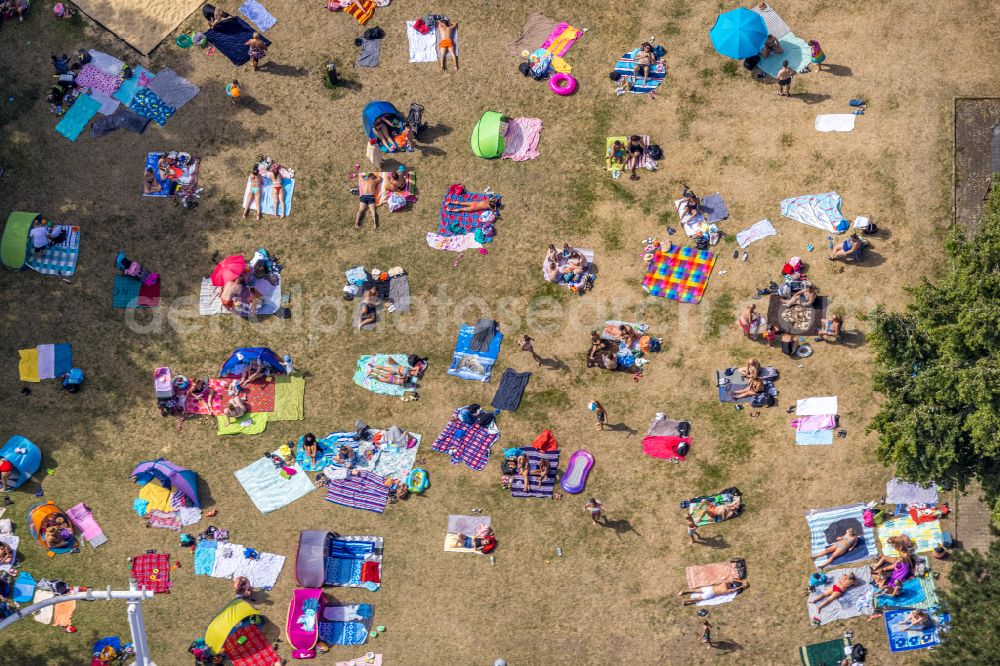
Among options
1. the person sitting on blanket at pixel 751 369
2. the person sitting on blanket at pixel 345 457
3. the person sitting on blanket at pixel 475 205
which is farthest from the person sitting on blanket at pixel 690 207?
the person sitting on blanket at pixel 345 457

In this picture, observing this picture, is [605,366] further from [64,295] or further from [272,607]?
[64,295]

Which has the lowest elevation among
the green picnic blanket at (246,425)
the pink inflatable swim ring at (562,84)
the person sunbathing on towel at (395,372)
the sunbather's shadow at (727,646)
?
the sunbather's shadow at (727,646)

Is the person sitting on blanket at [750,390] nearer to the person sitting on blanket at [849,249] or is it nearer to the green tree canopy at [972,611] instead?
the person sitting on blanket at [849,249]

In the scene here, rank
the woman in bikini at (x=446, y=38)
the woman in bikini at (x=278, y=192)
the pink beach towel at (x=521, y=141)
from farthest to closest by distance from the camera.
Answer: the woman in bikini at (x=446, y=38), the woman in bikini at (x=278, y=192), the pink beach towel at (x=521, y=141)

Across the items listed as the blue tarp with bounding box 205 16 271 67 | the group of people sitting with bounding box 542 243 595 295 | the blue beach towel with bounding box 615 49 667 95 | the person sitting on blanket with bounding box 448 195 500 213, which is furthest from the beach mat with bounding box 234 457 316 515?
the blue beach towel with bounding box 615 49 667 95

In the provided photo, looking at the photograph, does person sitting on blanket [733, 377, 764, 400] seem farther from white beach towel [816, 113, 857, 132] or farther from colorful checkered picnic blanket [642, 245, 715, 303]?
white beach towel [816, 113, 857, 132]

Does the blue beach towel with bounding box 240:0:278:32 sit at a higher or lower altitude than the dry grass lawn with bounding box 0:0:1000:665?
higher

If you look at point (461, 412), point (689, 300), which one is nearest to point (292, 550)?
point (461, 412)
